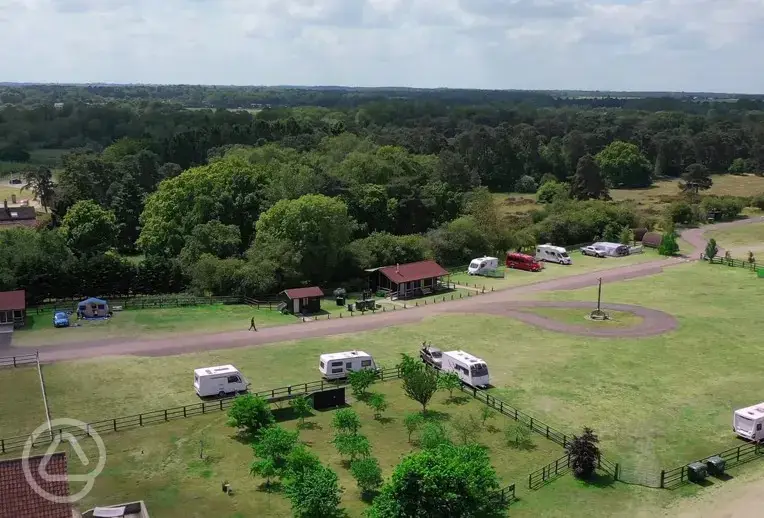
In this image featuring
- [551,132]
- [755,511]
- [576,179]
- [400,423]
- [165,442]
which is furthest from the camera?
[551,132]

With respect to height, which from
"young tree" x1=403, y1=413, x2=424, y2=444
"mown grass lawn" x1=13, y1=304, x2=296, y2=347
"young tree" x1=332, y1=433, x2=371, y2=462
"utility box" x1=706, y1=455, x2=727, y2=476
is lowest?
"mown grass lawn" x1=13, y1=304, x2=296, y2=347

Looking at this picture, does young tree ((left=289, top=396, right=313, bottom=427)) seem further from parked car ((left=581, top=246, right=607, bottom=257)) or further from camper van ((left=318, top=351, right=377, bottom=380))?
parked car ((left=581, top=246, right=607, bottom=257))

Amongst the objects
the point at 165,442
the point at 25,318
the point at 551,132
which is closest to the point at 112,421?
the point at 165,442

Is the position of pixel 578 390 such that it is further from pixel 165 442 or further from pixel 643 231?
pixel 643 231

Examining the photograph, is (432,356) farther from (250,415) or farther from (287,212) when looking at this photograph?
(287,212)

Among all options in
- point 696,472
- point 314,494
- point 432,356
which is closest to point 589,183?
point 432,356

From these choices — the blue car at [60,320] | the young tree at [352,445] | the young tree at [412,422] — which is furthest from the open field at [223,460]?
the blue car at [60,320]

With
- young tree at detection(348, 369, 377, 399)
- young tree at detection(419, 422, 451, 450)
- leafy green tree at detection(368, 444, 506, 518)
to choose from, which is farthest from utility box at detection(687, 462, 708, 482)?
young tree at detection(348, 369, 377, 399)
